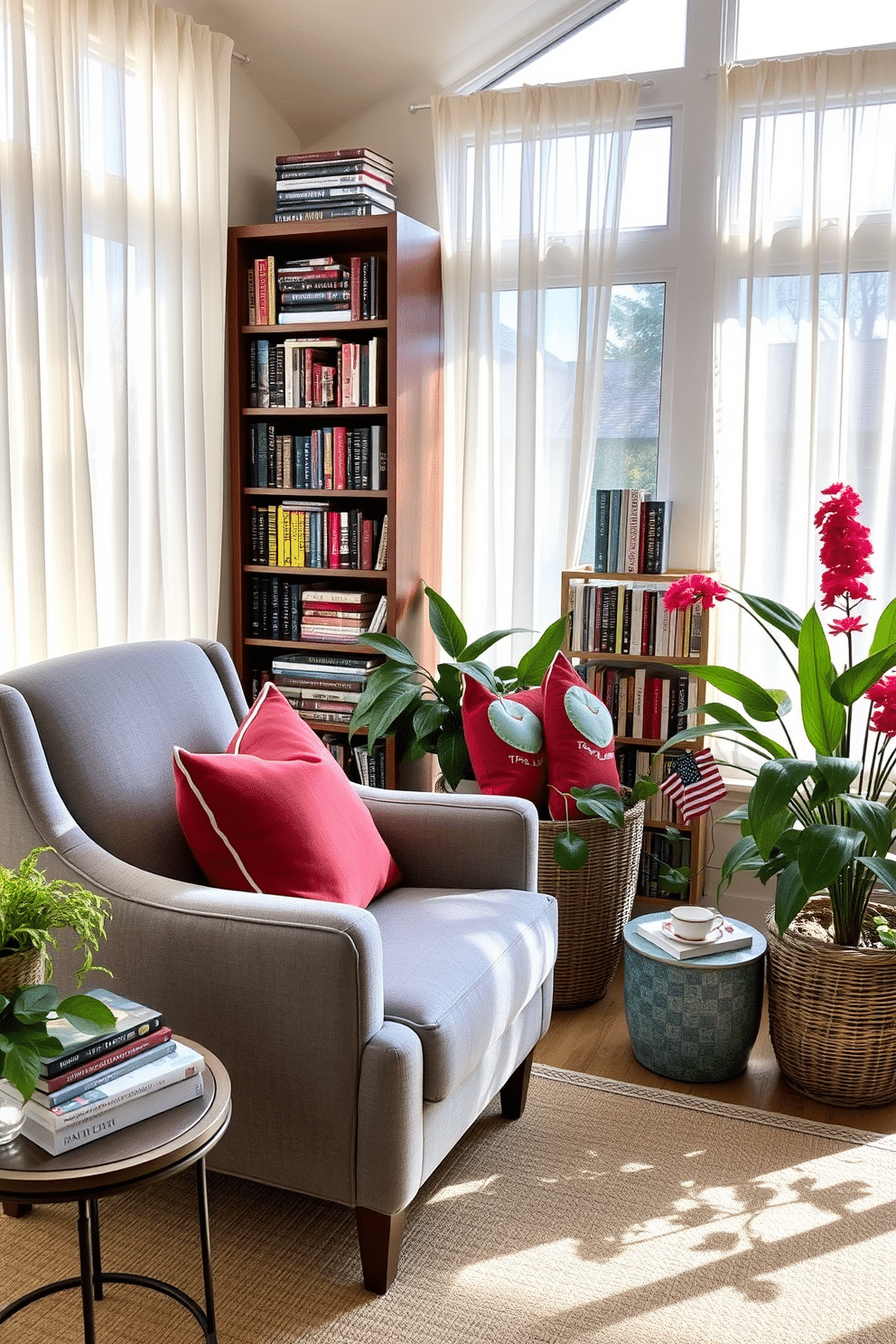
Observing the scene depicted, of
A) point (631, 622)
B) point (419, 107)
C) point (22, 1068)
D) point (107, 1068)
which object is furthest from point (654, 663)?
point (22, 1068)

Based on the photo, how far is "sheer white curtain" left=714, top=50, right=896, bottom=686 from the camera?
10.1 ft

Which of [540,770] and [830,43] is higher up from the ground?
[830,43]

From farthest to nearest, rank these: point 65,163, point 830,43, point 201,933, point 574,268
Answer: point 574,268
point 830,43
point 65,163
point 201,933

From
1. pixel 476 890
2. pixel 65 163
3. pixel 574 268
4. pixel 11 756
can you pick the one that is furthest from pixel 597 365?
pixel 11 756

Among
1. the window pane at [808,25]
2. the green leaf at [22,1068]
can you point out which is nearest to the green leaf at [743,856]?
the green leaf at [22,1068]

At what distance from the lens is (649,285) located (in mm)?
3434

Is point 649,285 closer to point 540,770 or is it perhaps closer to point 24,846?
point 540,770

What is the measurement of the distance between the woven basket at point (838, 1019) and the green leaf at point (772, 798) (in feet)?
1.01

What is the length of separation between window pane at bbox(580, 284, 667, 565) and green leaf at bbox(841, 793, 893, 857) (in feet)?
4.69

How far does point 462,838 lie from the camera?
2352 mm

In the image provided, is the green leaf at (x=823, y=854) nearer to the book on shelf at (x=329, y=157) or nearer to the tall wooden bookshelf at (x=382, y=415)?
the tall wooden bookshelf at (x=382, y=415)

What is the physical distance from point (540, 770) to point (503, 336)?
1.41 metres

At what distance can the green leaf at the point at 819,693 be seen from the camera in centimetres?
241

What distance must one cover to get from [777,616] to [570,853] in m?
0.69
